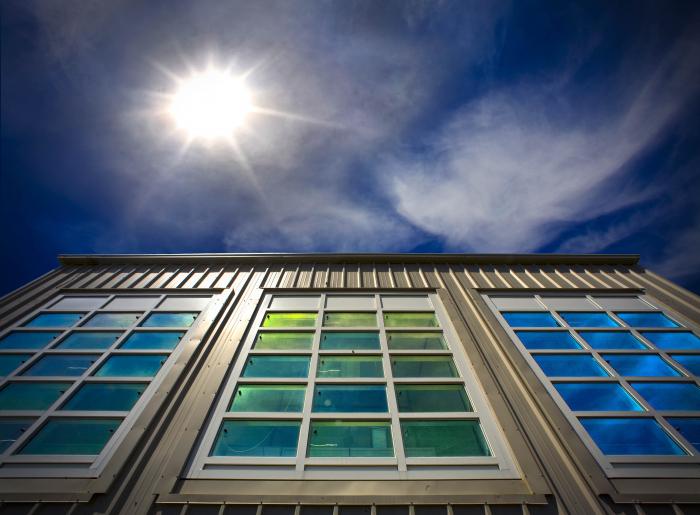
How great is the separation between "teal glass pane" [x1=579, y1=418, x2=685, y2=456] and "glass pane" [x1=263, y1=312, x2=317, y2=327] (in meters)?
4.68

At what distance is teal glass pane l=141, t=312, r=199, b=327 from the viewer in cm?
613

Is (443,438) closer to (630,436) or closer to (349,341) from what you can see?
(349,341)

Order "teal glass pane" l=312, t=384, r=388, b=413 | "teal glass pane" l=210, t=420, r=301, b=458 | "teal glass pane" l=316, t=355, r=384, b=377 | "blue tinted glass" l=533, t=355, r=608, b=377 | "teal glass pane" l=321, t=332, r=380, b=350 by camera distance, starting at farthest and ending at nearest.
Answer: "teal glass pane" l=321, t=332, r=380, b=350, "blue tinted glass" l=533, t=355, r=608, b=377, "teal glass pane" l=316, t=355, r=384, b=377, "teal glass pane" l=312, t=384, r=388, b=413, "teal glass pane" l=210, t=420, r=301, b=458

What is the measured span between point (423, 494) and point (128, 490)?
330 cm

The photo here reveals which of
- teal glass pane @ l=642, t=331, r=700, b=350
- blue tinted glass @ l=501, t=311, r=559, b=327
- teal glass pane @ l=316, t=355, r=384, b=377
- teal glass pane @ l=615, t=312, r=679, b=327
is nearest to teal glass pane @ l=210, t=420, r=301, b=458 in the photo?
teal glass pane @ l=316, t=355, r=384, b=377

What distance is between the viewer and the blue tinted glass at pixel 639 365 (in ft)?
16.5

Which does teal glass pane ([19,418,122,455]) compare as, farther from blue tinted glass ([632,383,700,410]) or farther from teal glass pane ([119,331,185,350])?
blue tinted glass ([632,383,700,410])

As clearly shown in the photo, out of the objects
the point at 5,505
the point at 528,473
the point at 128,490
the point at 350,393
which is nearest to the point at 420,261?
the point at 350,393

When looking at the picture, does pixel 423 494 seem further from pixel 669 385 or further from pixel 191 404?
pixel 669 385

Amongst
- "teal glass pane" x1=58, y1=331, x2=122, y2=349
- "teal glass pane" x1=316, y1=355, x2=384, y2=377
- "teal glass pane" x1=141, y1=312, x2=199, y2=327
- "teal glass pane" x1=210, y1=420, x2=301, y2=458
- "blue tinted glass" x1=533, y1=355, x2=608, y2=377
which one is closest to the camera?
"teal glass pane" x1=210, y1=420, x2=301, y2=458

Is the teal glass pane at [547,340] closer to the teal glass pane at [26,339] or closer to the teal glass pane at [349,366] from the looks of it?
the teal glass pane at [349,366]

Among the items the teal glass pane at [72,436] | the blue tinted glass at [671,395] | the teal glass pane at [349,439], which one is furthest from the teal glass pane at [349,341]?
the blue tinted glass at [671,395]

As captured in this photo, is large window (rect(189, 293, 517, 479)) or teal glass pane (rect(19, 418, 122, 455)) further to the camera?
teal glass pane (rect(19, 418, 122, 455))

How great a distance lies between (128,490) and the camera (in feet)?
11.1
